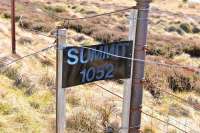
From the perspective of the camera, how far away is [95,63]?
4645 mm

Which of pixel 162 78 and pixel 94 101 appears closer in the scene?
pixel 94 101

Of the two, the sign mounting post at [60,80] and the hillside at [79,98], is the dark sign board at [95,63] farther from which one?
the hillside at [79,98]

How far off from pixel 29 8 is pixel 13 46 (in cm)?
1319

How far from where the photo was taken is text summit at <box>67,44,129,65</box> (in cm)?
445

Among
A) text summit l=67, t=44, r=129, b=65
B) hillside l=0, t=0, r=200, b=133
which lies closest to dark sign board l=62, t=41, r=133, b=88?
text summit l=67, t=44, r=129, b=65

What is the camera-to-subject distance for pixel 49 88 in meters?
9.12

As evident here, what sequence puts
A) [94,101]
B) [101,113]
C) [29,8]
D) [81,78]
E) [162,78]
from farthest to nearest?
[29,8] < [162,78] < [94,101] < [101,113] < [81,78]

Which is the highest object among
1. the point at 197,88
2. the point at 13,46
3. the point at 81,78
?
the point at 81,78

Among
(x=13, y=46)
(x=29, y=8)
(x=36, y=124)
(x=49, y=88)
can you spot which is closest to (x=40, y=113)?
(x=36, y=124)

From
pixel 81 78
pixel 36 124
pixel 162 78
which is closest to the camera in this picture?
pixel 81 78

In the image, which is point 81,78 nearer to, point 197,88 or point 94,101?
point 94,101

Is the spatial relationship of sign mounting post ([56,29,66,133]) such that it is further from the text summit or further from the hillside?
the hillside

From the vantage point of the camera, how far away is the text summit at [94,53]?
4.45 m

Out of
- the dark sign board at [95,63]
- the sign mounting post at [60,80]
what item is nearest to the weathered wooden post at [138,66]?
the dark sign board at [95,63]
